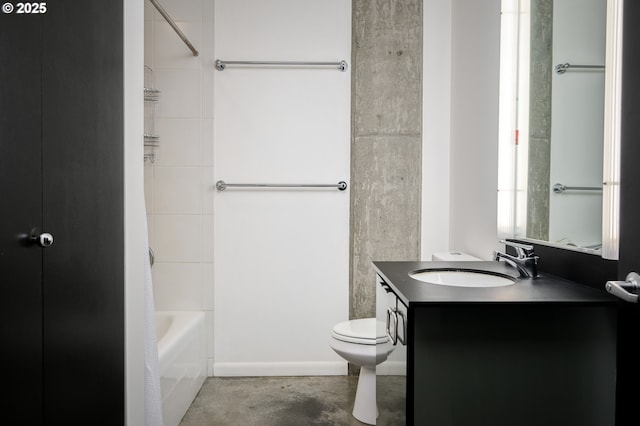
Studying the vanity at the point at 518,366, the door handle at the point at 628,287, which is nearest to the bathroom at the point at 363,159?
the vanity at the point at 518,366

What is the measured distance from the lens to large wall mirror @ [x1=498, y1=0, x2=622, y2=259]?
109 centimetres

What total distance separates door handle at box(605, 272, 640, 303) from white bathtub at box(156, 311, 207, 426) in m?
1.59

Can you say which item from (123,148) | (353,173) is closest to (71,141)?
(123,148)

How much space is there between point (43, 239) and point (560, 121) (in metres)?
1.44

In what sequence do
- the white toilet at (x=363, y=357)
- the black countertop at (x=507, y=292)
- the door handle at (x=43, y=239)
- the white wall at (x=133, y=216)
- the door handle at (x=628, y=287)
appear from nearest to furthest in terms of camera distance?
the door handle at (x=628, y=287) → the door handle at (x=43, y=239) → the black countertop at (x=507, y=292) → the white wall at (x=133, y=216) → the white toilet at (x=363, y=357)

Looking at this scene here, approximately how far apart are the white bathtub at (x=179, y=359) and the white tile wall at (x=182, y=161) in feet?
0.46

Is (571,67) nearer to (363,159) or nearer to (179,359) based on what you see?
(363,159)

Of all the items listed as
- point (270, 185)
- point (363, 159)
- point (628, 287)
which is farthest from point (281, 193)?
point (628, 287)

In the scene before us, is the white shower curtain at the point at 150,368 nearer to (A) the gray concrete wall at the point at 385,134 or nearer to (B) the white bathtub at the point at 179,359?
(B) the white bathtub at the point at 179,359

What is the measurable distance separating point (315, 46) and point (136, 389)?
202cm

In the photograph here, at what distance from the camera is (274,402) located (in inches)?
88.8

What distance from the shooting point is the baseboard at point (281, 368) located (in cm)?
259

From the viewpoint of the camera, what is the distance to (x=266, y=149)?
259cm

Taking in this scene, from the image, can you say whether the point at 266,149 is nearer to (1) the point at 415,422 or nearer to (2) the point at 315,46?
(2) the point at 315,46
